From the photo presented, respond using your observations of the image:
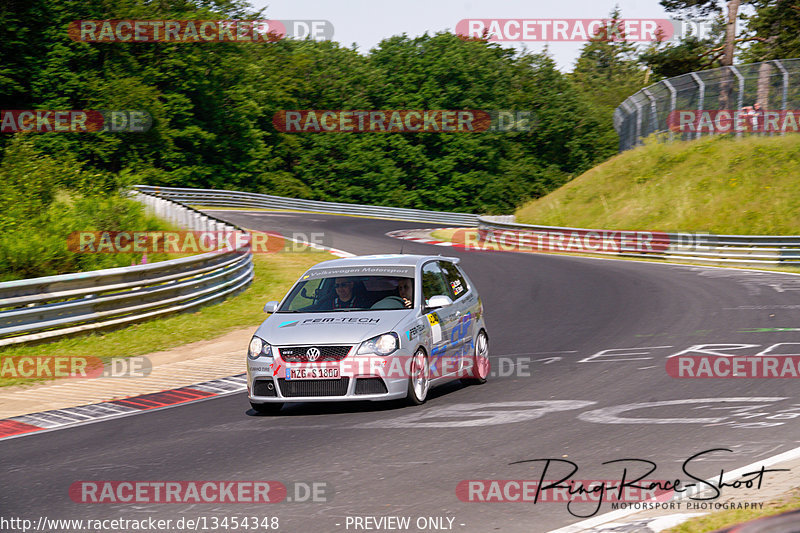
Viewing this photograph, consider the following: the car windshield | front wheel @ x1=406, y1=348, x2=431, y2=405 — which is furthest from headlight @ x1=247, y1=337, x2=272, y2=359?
front wheel @ x1=406, y1=348, x2=431, y2=405

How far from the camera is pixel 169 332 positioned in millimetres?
15633

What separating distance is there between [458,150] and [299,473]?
7387 cm

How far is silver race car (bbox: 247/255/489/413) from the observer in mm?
8984

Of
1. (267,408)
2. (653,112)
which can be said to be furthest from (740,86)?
(267,408)

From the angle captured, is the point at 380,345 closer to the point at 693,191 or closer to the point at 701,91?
the point at 701,91

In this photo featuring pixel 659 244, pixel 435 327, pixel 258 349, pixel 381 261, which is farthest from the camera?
pixel 659 244

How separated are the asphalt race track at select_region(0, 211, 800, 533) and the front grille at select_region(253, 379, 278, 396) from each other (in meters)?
0.28

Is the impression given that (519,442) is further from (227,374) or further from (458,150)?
(458,150)

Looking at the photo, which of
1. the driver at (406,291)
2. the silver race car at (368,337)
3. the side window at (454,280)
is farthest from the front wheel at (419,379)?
the side window at (454,280)

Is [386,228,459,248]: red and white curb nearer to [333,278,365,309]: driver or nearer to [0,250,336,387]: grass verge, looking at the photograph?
[0,250,336,387]: grass verge

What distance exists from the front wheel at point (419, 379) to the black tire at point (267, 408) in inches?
53.3

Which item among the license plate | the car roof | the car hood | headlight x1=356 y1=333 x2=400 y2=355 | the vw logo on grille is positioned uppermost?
the car roof

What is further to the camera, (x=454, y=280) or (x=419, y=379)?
(x=454, y=280)

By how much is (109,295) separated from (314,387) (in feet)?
24.3
